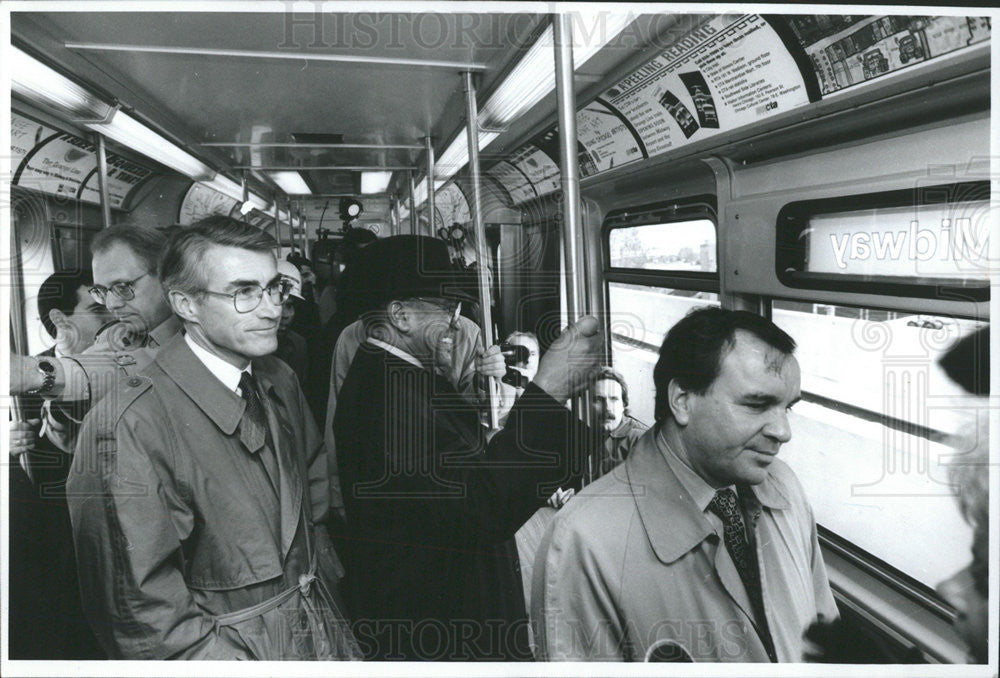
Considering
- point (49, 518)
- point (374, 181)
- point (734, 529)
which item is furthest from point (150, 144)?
point (734, 529)

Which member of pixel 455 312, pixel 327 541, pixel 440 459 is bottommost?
pixel 327 541

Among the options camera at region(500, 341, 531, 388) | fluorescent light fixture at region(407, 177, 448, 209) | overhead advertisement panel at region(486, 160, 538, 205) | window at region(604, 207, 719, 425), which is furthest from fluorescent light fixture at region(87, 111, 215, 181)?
window at region(604, 207, 719, 425)

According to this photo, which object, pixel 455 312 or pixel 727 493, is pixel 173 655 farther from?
pixel 727 493

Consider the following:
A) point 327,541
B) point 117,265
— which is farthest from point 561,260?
point 117,265

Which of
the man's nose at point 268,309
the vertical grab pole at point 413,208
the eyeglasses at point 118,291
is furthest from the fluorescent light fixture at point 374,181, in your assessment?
the eyeglasses at point 118,291

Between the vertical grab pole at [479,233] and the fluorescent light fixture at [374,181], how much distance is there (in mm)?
189

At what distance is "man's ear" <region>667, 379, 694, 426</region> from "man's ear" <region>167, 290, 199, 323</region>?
48.5 inches

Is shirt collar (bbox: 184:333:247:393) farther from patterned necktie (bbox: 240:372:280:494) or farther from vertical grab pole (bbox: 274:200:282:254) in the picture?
vertical grab pole (bbox: 274:200:282:254)

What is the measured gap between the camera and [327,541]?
1.76m

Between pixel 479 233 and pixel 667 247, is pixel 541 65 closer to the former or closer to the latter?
pixel 479 233

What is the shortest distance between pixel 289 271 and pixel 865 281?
1.50 meters

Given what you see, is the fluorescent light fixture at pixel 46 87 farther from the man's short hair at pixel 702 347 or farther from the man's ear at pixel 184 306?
the man's short hair at pixel 702 347

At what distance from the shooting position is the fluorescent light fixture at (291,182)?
1769 millimetres

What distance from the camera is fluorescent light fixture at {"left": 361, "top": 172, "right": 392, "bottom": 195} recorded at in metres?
1.81
